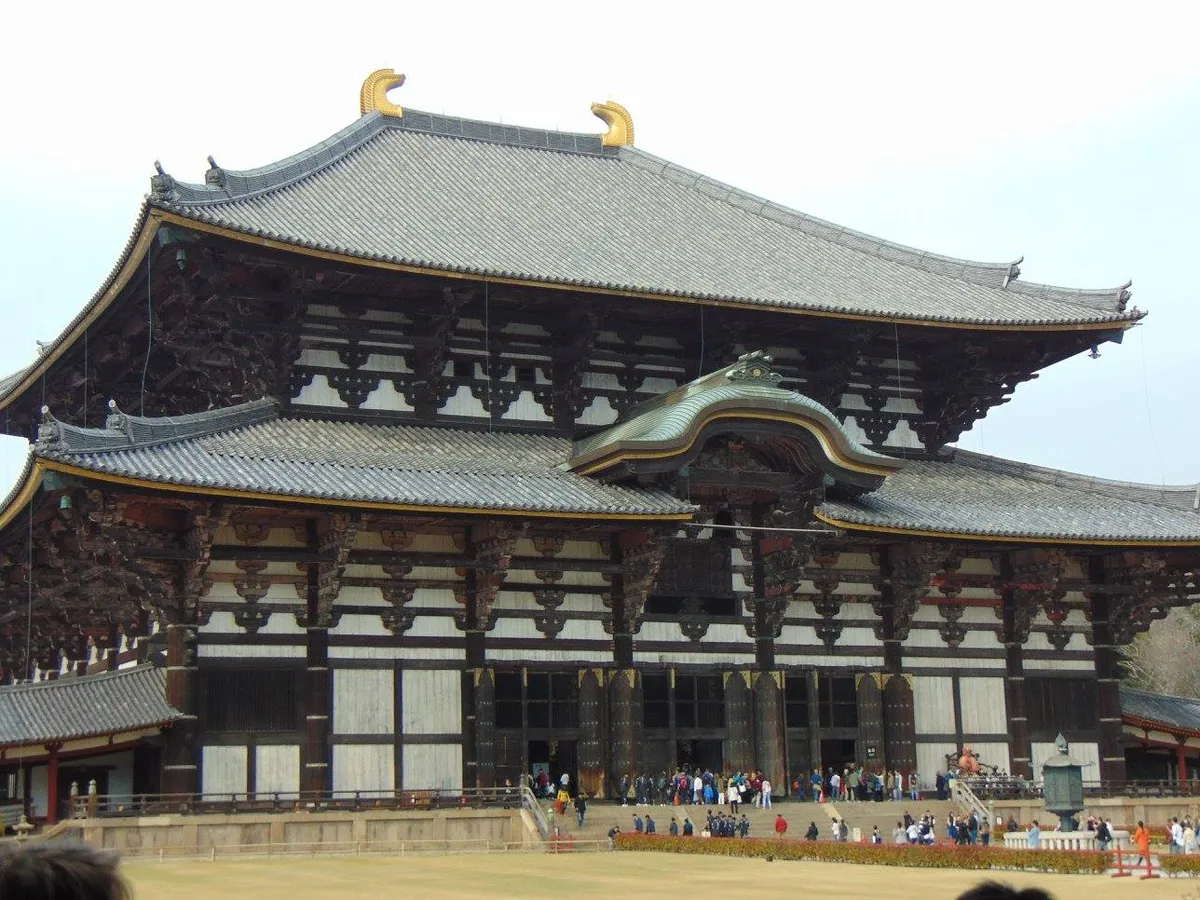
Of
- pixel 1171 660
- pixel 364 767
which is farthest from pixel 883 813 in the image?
pixel 1171 660

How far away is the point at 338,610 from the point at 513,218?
14.7 metres

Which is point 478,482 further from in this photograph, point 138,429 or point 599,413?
point 138,429

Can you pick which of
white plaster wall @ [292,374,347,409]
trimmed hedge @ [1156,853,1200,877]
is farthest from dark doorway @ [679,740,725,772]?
trimmed hedge @ [1156,853,1200,877]

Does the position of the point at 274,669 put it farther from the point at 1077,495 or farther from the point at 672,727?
the point at 1077,495

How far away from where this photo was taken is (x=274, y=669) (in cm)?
3462

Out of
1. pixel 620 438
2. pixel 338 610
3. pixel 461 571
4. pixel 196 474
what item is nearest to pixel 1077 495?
pixel 620 438

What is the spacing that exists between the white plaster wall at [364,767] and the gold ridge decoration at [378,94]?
902 inches

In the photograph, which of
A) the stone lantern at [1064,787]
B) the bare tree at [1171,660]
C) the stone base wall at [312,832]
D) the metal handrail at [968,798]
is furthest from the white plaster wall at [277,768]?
the bare tree at [1171,660]

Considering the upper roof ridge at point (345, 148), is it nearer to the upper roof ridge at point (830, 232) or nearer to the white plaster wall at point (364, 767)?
the upper roof ridge at point (830, 232)

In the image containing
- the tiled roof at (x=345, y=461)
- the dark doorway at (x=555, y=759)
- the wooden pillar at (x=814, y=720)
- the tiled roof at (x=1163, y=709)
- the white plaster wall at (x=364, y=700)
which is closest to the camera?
the tiled roof at (x=345, y=461)

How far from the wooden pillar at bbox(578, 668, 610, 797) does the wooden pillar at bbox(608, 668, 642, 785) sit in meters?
0.24

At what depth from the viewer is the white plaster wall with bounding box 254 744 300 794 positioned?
34031 millimetres

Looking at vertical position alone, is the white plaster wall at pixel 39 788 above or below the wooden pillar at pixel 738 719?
below

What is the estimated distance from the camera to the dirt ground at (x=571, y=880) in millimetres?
23328
